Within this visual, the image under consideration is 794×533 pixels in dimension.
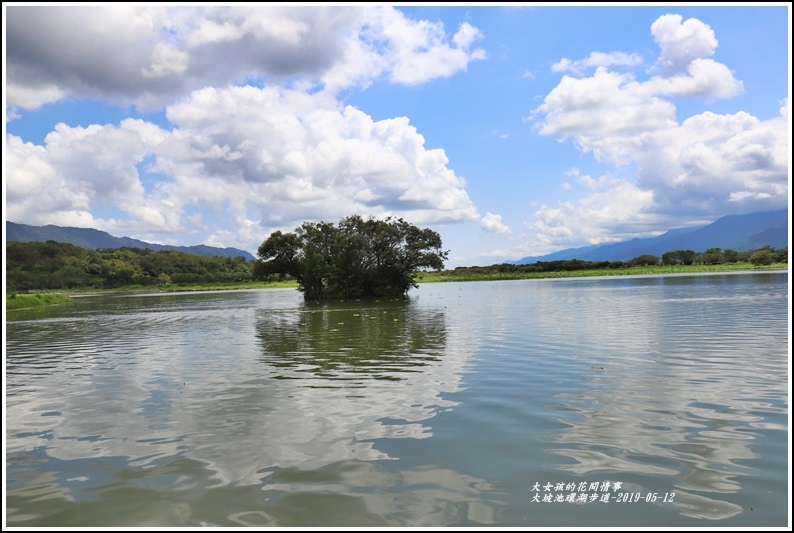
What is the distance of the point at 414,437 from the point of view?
855 centimetres

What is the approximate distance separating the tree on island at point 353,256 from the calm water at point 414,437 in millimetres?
47473

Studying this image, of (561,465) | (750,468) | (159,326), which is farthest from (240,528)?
(159,326)

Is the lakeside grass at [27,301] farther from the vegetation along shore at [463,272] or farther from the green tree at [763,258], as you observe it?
the green tree at [763,258]

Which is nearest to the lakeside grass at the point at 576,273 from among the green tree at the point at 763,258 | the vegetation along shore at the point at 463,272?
the vegetation along shore at the point at 463,272

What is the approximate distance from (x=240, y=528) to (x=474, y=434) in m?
4.28

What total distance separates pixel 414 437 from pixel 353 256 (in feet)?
190

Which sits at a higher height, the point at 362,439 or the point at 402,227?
the point at 402,227

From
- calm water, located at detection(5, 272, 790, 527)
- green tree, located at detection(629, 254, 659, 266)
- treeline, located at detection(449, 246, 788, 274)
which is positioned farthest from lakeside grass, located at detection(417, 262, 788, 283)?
calm water, located at detection(5, 272, 790, 527)

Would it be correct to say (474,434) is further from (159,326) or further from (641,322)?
(159,326)

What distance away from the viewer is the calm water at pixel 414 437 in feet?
19.7

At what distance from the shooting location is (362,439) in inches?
337

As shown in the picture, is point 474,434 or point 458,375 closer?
point 474,434

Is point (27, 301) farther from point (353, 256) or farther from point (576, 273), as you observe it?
point (576, 273)

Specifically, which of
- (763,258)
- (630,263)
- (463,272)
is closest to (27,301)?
(463,272)
